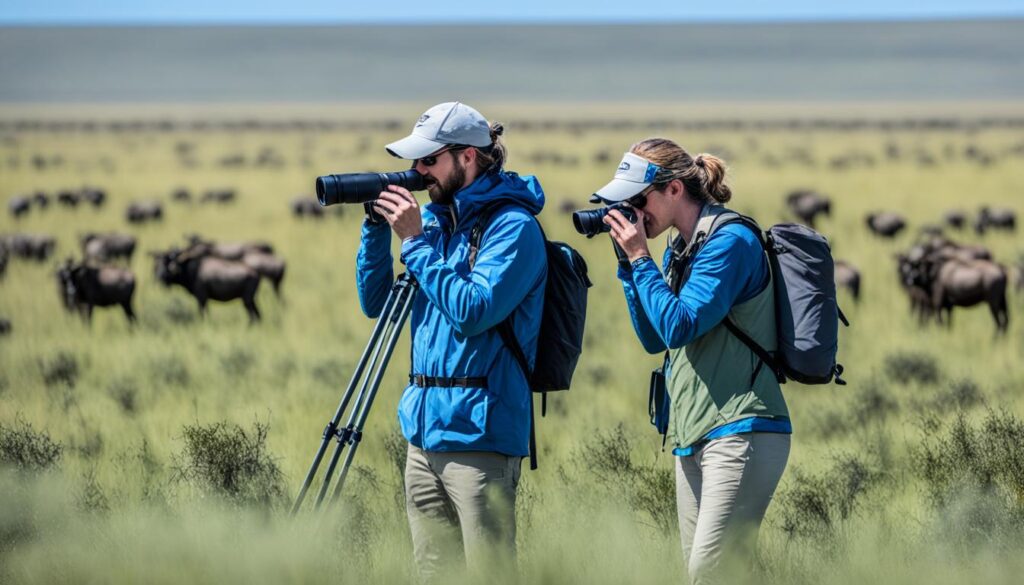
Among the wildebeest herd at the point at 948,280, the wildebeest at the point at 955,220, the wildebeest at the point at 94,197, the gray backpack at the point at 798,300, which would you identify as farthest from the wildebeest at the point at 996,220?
the gray backpack at the point at 798,300

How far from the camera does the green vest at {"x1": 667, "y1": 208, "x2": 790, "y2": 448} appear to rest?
4707 mm

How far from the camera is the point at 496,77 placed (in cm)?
19788

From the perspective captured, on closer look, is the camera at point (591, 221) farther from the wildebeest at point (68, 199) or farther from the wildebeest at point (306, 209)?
the wildebeest at point (68, 199)

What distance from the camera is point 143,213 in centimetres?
3431

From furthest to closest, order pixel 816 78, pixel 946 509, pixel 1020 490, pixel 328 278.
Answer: pixel 816 78 → pixel 328 278 → pixel 1020 490 → pixel 946 509

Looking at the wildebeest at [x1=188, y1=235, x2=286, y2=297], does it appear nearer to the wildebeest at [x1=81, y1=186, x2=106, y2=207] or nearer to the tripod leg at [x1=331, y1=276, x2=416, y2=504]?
the tripod leg at [x1=331, y1=276, x2=416, y2=504]

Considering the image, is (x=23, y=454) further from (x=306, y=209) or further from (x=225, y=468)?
(x=306, y=209)

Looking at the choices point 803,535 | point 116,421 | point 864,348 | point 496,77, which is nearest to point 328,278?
point 864,348

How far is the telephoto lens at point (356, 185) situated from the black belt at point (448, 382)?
671mm

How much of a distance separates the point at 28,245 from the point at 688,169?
24.2 m

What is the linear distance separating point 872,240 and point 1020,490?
921 inches

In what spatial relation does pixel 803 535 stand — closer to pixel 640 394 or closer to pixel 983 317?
pixel 640 394

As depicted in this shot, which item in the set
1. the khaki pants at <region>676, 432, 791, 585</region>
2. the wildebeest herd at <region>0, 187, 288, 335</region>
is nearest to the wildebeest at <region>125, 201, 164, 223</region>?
the wildebeest herd at <region>0, 187, 288, 335</region>

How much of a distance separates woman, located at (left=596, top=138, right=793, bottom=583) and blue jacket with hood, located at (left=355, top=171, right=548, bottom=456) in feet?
1.11
